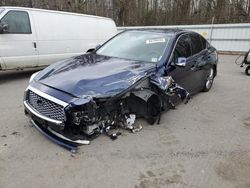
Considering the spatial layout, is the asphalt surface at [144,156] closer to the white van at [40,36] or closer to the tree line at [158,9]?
the white van at [40,36]

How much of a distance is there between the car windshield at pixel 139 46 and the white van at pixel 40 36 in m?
2.96

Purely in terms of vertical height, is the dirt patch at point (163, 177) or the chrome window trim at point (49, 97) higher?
the chrome window trim at point (49, 97)

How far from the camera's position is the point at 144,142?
355 cm

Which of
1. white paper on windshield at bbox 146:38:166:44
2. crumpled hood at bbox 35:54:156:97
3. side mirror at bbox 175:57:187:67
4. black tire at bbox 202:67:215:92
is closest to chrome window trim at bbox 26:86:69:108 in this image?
crumpled hood at bbox 35:54:156:97

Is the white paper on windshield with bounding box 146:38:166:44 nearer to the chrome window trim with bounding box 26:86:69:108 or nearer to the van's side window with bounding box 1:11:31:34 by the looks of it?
the chrome window trim with bounding box 26:86:69:108

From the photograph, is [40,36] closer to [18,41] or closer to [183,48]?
[18,41]

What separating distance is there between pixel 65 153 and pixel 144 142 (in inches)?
44.3

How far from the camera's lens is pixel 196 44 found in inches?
228

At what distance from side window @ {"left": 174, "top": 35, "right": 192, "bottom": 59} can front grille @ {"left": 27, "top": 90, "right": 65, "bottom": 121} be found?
247 centimetres

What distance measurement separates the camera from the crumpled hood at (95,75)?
10.8ft

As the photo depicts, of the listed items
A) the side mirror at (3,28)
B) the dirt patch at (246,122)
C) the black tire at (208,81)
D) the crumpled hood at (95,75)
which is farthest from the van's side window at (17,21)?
the dirt patch at (246,122)

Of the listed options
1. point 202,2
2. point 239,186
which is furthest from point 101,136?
point 202,2

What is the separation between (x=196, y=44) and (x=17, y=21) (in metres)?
4.86

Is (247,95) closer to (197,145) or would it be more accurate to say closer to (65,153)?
(197,145)
